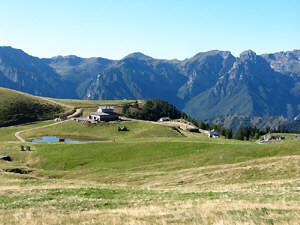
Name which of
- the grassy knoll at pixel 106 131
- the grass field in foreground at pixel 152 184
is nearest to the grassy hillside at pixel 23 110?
the grassy knoll at pixel 106 131

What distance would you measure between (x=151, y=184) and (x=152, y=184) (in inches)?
8.9

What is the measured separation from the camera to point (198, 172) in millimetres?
48625

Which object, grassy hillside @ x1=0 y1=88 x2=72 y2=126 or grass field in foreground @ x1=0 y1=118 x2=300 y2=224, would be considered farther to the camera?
grassy hillside @ x1=0 y1=88 x2=72 y2=126

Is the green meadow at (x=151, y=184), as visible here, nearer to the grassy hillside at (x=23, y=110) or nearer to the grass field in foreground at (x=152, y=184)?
the grass field in foreground at (x=152, y=184)

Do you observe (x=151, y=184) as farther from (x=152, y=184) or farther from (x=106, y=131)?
(x=106, y=131)

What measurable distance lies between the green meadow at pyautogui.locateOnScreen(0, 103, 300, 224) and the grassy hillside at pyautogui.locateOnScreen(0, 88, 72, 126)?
132 feet

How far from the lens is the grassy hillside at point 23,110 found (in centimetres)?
16475

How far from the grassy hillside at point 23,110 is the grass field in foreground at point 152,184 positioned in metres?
69.1

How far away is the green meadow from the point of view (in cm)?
1850

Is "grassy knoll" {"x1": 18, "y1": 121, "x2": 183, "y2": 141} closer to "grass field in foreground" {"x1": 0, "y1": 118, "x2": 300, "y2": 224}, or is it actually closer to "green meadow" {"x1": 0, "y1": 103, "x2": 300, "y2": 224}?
"green meadow" {"x1": 0, "y1": 103, "x2": 300, "y2": 224}

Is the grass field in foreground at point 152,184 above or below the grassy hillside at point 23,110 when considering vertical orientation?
below

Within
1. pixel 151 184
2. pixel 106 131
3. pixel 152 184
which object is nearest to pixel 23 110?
pixel 106 131

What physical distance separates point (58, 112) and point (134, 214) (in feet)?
588

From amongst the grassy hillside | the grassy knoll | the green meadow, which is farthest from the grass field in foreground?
the grassy hillside
